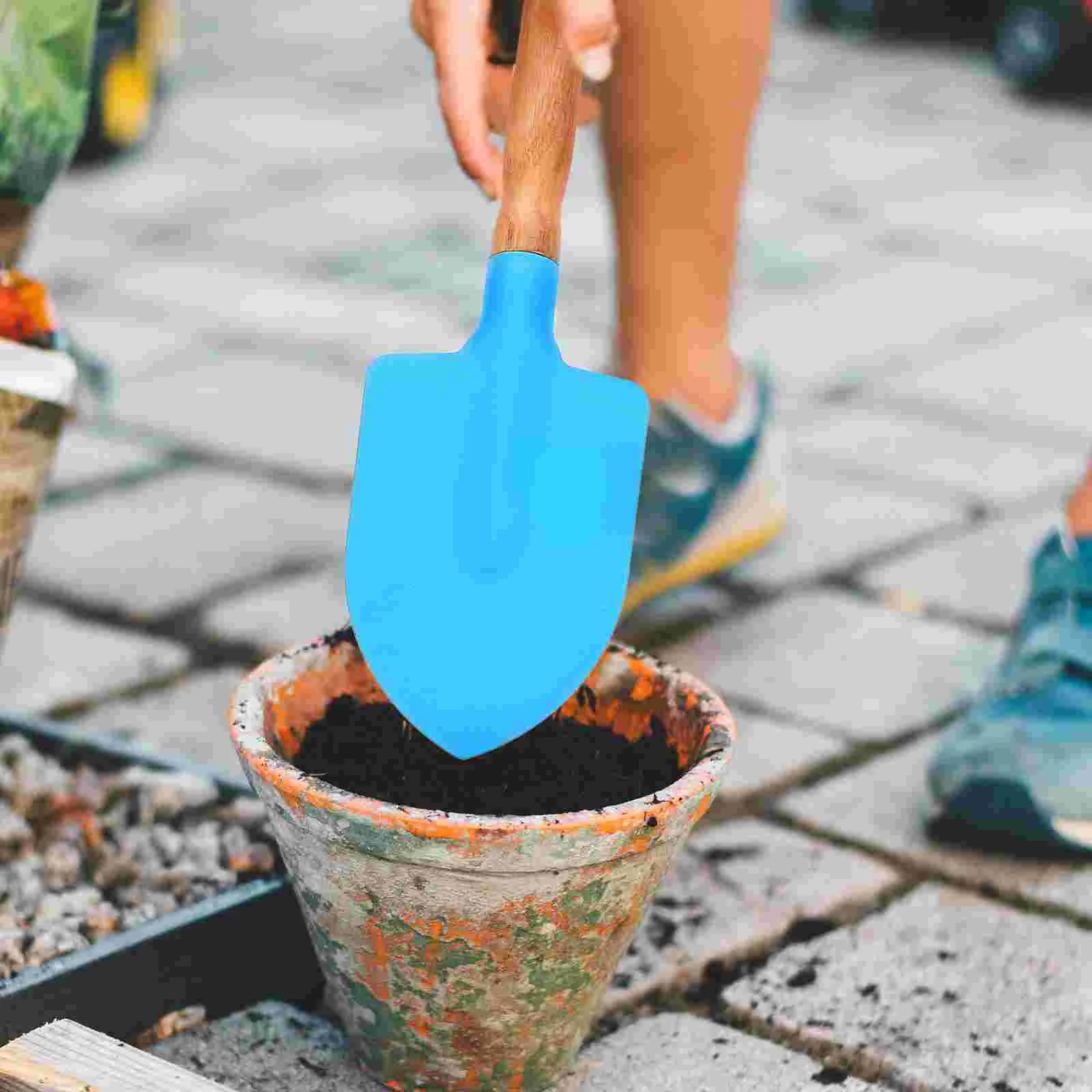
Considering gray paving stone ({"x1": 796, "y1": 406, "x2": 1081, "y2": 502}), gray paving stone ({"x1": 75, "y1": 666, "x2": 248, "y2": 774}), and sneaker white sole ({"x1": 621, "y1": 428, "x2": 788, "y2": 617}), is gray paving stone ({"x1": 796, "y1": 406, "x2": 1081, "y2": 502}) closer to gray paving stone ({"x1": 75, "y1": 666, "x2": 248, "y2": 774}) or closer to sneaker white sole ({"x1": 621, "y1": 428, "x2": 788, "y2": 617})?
sneaker white sole ({"x1": 621, "y1": 428, "x2": 788, "y2": 617})

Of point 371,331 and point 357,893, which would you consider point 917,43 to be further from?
point 357,893

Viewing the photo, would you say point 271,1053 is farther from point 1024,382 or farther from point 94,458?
point 1024,382

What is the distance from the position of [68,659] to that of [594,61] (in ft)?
3.53

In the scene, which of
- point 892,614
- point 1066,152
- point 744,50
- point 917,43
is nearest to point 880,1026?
point 892,614

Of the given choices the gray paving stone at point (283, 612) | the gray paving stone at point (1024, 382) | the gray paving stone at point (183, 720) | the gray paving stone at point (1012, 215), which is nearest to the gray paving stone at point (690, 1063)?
the gray paving stone at point (183, 720)

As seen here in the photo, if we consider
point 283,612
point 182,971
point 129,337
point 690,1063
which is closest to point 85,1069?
point 182,971

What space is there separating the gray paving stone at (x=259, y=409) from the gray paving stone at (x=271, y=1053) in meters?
1.29

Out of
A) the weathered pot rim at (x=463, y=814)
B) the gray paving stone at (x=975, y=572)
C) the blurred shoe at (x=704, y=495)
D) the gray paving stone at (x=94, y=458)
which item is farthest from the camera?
the gray paving stone at (x=94, y=458)

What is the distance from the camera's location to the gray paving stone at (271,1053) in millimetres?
1211

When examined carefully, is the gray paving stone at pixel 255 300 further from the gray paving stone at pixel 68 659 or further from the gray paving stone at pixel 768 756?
the gray paving stone at pixel 768 756

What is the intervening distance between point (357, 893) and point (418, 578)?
210 millimetres

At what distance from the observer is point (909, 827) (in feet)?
5.28

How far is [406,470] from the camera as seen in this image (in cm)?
117

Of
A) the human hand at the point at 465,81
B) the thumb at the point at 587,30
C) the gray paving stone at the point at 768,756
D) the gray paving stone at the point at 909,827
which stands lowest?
the gray paving stone at the point at 768,756
